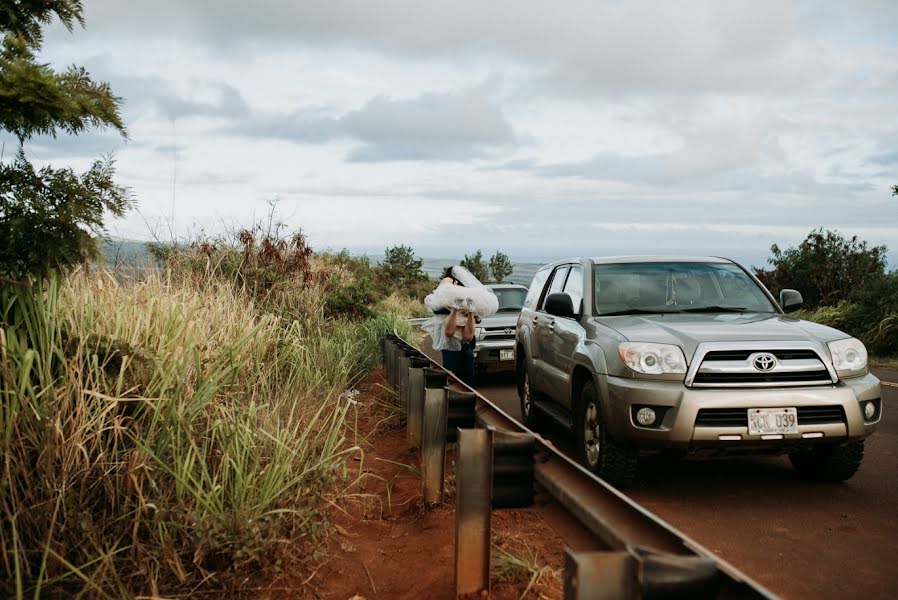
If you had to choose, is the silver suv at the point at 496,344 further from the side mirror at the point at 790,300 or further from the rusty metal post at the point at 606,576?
the rusty metal post at the point at 606,576

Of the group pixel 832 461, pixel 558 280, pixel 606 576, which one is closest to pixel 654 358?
pixel 832 461

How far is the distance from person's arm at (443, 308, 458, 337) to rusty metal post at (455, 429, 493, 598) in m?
5.97

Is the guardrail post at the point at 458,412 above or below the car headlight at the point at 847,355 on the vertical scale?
below

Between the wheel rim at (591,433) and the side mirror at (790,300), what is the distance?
84.9 inches

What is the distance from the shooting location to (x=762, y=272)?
2562cm

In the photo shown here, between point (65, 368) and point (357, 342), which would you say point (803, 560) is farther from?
point (357, 342)

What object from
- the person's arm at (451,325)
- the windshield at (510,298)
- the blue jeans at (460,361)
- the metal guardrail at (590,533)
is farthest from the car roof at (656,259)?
the windshield at (510,298)

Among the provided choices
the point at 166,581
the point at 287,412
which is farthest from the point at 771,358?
the point at 166,581

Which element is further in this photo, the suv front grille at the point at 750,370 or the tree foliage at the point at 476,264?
the tree foliage at the point at 476,264

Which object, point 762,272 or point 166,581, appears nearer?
point 166,581

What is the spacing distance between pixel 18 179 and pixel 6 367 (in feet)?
3.12

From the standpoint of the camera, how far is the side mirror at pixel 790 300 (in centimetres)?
738

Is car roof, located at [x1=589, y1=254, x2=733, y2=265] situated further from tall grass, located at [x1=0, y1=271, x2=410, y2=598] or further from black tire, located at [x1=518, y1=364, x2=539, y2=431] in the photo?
tall grass, located at [x1=0, y1=271, x2=410, y2=598]

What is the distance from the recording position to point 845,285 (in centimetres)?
2248
